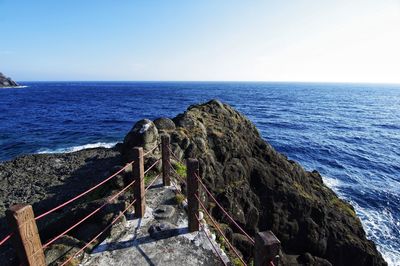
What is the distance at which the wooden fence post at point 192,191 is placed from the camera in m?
5.64

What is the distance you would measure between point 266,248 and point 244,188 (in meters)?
10.2

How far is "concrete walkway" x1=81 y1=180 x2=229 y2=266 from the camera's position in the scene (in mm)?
5180

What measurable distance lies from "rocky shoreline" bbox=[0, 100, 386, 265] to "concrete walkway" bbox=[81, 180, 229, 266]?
2656 millimetres

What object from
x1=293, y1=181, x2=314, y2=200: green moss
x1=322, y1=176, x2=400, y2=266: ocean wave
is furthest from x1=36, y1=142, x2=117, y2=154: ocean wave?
x1=322, y1=176, x2=400, y2=266: ocean wave

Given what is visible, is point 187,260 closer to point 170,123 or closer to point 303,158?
point 170,123

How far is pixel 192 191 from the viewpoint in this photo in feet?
19.0

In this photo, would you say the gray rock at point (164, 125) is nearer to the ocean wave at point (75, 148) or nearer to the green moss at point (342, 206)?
the green moss at point (342, 206)

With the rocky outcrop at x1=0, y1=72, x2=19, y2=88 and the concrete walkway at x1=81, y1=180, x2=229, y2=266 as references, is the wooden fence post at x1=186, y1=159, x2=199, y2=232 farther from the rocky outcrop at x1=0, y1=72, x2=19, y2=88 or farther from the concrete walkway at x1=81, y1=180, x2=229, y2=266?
the rocky outcrop at x1=0, y1=72, x2=19, y2=88

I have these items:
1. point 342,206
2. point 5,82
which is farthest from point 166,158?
point 5,82

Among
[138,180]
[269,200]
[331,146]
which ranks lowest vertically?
[331,146]

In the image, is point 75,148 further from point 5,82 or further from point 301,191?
point 5,82

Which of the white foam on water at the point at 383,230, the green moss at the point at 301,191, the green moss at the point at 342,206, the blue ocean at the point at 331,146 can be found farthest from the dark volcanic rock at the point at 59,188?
the white foam on water at the point at 383,230

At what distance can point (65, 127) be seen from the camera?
1382 inches

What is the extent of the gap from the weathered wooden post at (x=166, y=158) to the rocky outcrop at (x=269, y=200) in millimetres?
2728
